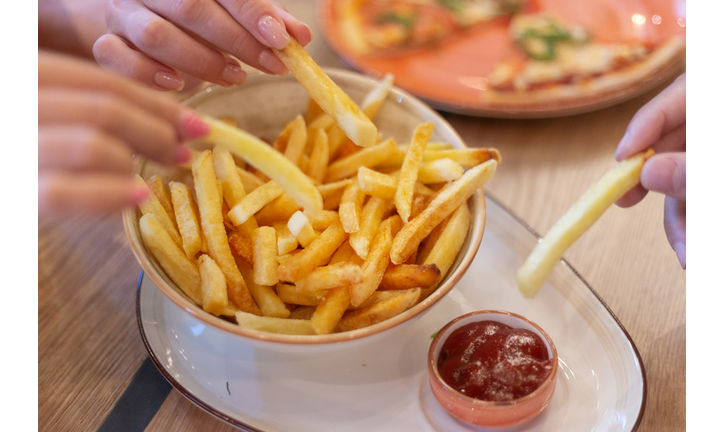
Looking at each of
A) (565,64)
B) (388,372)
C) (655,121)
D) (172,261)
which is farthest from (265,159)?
(565,64)

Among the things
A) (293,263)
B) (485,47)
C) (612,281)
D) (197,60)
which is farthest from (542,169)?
(197,60)

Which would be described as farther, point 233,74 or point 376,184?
point 233,74

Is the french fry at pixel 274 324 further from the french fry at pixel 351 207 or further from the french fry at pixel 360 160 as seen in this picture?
the french fry at pixel 360 160

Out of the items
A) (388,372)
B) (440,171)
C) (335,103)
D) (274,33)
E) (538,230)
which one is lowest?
(388,372)

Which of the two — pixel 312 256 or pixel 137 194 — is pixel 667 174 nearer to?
pixel 312 256

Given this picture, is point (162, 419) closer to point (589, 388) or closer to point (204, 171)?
point (204, 171)

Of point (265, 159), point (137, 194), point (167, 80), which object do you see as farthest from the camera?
point (167, 80)
